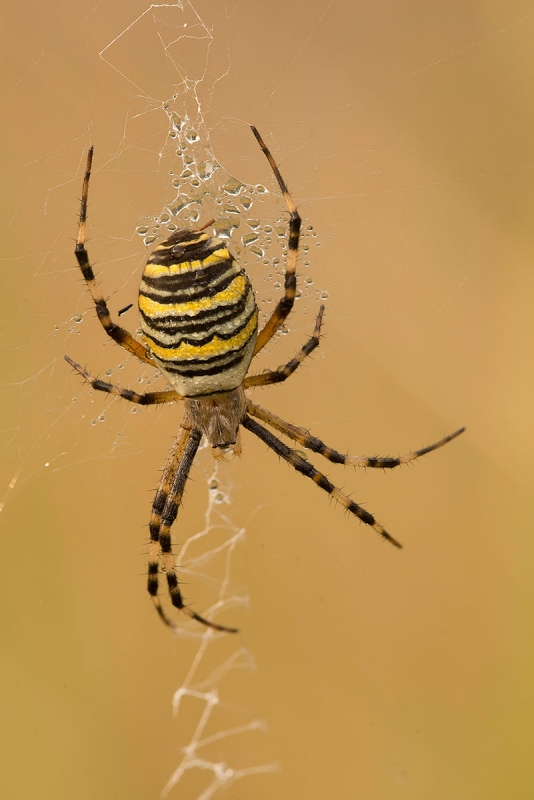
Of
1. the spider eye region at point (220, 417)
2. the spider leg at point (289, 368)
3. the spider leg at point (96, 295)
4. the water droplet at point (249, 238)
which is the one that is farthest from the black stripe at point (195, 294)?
the spider eye region at point (220, 417)

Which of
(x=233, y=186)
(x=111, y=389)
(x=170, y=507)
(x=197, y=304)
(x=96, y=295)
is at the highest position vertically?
(x=233, y=186)

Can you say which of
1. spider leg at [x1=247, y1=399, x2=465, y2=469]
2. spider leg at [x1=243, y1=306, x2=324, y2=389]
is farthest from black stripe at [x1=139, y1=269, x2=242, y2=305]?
spider leg at [x1=247, y1=399, x2=465, y2=469]

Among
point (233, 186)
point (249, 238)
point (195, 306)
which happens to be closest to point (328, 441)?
point (249, 238)

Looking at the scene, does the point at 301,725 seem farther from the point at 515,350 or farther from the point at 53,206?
the point at 53,206

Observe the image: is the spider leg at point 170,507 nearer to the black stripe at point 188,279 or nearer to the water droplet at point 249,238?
the water droplet at point 249,238

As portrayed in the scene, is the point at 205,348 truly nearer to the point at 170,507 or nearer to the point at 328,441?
the point at 170,507

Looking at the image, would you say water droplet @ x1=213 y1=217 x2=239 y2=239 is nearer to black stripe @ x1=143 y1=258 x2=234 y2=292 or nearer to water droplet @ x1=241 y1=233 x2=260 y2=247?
water droplet @ x1=241 y1=233 x2=260 y2=247
